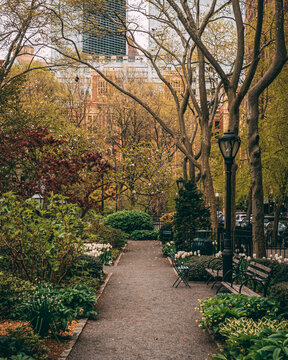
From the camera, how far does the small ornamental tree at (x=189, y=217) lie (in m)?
16.3

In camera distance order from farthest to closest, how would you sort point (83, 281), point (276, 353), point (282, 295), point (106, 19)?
point (106, 19) < point (83, 281) < point (282, 295) < point (276, 353)

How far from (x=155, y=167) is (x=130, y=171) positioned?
6.69ft

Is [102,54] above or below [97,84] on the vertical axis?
below

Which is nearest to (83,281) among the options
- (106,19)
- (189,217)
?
(189,217)

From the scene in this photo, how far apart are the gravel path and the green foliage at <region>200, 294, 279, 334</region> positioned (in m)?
0.34

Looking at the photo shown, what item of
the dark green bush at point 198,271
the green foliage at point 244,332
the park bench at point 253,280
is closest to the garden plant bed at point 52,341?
the green foliage at point 244,332

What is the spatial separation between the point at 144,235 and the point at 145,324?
1960 cm

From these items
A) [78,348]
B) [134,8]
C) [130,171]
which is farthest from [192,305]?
[130,171]

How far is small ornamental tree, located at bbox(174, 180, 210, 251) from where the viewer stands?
643 inches

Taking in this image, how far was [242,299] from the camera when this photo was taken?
6816 millimetres

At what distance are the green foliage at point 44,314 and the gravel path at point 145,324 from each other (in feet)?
1.39

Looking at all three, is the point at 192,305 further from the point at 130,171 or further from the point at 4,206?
the point at 130,171

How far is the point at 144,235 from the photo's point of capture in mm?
27047

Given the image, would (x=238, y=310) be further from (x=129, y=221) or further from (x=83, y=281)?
(x=129, y=221)
